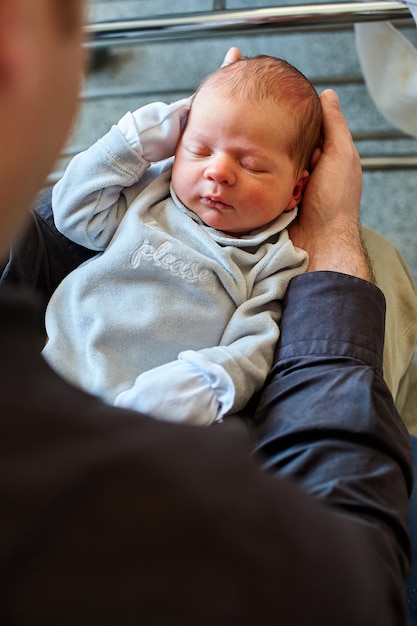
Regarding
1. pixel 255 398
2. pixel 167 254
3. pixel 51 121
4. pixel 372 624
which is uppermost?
pixel 51 121

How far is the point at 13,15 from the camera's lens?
292 millimetres

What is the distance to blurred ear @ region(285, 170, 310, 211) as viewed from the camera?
1.08 metres

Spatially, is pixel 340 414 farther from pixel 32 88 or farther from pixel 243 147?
pixel 32 88

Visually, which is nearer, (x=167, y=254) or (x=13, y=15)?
(x=13, y=15)

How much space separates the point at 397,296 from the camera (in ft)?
3.80

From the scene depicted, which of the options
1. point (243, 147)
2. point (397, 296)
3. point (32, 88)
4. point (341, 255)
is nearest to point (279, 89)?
point (243, 147)

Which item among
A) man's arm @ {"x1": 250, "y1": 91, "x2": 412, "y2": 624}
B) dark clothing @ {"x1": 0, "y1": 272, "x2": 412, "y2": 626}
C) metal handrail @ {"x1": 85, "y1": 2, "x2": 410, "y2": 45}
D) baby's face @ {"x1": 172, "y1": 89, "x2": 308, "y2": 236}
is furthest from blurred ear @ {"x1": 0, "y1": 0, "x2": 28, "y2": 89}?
metal handrail @ {"x1": 85, "y1": 2, "x2": 410, "y2": 45}

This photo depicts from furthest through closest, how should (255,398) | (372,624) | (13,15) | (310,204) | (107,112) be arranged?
(107,112)
(310,204)
(255,398)
(372,624)
(13,15)

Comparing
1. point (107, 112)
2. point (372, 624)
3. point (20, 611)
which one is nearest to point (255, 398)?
point (372, 624)

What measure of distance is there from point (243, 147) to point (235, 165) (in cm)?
3

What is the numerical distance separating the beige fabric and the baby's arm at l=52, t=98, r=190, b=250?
359mm

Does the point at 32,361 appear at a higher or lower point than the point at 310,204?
higher

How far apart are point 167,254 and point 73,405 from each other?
0.62 metres

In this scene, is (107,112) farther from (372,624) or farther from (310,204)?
(372,624)
